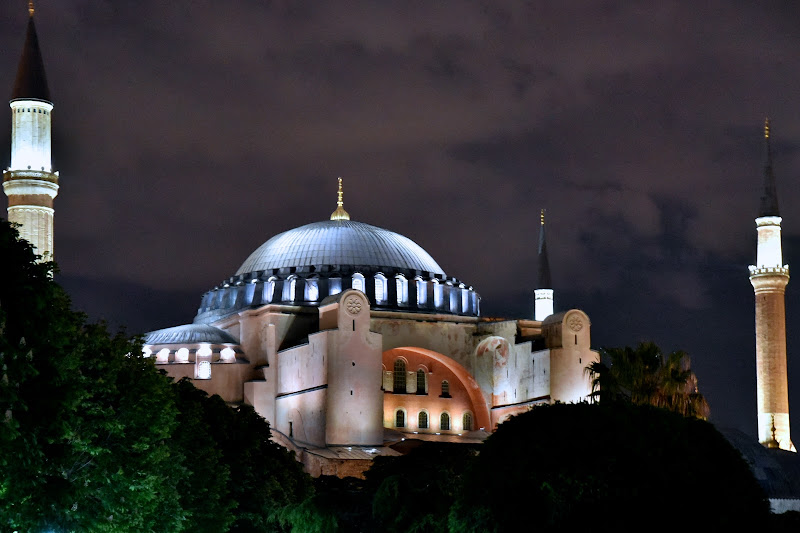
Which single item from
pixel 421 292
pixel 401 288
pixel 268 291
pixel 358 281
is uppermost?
pixel 358 281

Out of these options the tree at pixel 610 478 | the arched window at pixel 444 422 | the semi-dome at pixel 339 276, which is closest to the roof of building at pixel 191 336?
the semi-dome at pixel 339 276

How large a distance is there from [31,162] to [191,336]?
1266cm

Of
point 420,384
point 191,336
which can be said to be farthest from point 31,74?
point 420,384

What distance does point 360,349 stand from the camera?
59.6m

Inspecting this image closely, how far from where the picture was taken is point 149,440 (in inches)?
1029

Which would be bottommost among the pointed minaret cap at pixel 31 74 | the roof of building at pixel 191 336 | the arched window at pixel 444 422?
the arched window at pixel 444 422

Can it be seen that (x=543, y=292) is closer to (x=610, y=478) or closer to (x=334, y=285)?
(x=334, y=285)

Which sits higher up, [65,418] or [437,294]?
[437,294]

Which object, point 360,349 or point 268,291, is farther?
point 268,291

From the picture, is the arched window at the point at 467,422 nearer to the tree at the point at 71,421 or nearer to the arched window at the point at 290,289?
the arched window at the point at 290,289

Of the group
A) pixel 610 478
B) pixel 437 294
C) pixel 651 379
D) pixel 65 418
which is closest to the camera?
pixel 65 418

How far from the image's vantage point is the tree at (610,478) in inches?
→ 953

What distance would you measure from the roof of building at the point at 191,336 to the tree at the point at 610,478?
3825cm

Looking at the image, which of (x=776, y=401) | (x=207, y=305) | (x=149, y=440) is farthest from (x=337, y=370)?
(x=149, y=440)
